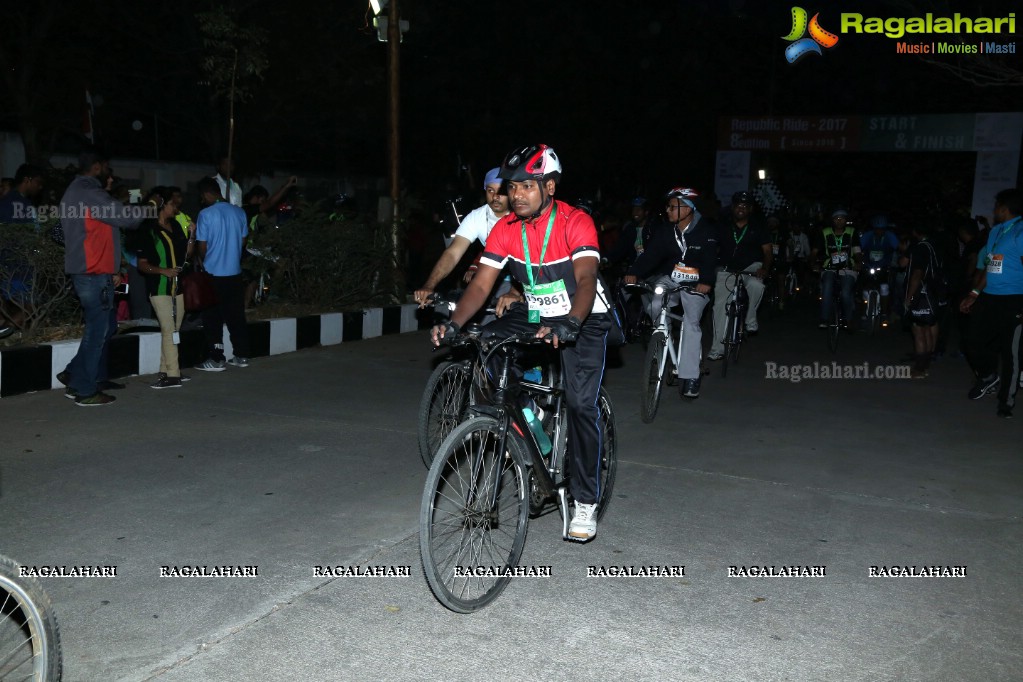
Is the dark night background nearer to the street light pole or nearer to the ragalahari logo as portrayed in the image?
the ragalahari logo

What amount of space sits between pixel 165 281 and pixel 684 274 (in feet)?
13.7

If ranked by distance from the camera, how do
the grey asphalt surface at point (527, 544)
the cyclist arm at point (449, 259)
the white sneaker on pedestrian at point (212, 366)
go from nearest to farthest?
the grey asphalt surface at point (527, 544), the cyclist arm at point (449, 259), the white sneaker on pedestrian at point (212, 366)

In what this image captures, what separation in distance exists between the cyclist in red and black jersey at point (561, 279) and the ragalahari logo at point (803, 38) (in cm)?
2526

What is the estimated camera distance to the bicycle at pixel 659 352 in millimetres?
7711

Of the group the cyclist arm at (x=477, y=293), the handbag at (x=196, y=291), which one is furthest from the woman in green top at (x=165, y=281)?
the cyclist arm at (x=477, y=293)

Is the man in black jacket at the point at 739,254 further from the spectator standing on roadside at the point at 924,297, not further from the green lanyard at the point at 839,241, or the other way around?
the green lanyard at the point at 839,241

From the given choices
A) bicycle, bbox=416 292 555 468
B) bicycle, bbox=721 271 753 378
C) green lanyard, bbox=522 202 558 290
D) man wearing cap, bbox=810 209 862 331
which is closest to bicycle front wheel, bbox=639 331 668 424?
bicycle, bbox=416 292 555 468

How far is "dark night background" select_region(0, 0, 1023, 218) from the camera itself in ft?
68.9

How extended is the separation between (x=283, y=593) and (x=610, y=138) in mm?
29671

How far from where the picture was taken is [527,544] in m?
4.95

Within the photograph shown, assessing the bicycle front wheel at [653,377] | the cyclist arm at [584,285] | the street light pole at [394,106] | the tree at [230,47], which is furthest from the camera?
the street light pole at [394,106]

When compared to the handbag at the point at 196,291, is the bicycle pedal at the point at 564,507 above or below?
below

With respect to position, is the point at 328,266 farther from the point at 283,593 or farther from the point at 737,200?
the point at 283,593

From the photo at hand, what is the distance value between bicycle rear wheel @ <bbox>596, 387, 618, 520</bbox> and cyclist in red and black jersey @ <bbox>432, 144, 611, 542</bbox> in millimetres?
205
